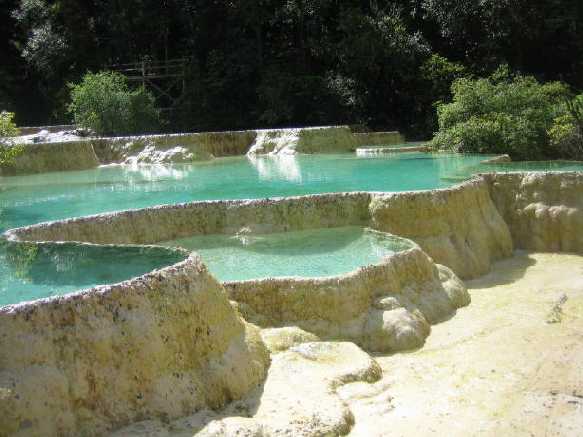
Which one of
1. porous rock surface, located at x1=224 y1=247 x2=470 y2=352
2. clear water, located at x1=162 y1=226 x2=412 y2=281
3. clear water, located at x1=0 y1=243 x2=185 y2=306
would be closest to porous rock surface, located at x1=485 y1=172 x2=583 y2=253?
clear water, located at x1=162 y1=226 x2=412 y2=281

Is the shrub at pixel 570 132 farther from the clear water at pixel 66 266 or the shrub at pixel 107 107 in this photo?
the shrub at pixel 107 107

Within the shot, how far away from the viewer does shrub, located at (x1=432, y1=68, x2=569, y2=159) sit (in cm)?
1923

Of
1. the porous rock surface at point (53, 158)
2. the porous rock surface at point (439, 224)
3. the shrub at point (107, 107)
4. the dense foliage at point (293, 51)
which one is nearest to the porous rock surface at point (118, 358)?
the porous rock surface at point (439, 224)

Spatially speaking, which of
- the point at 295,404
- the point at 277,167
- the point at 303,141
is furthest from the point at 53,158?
the point at 295,404

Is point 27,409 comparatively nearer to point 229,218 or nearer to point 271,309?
point 271,309

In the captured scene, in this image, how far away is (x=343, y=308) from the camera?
9.48 m

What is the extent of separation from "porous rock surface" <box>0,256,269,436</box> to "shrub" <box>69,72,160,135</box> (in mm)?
20064

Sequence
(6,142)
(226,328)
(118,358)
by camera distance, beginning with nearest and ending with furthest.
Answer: (118,358) → (226,328) → (6,142)

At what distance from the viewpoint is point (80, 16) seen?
31922mm

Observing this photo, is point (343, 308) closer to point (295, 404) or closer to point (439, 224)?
point (295, 404)

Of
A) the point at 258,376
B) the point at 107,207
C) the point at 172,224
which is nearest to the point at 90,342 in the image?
the point at 258,376

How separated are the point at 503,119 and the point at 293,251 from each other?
10293mm

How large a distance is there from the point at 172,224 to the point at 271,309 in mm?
3746

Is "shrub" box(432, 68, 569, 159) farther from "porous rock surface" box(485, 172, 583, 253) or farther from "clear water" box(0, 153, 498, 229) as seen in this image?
"porous rock surface" box(485, 172, 583, 253)
